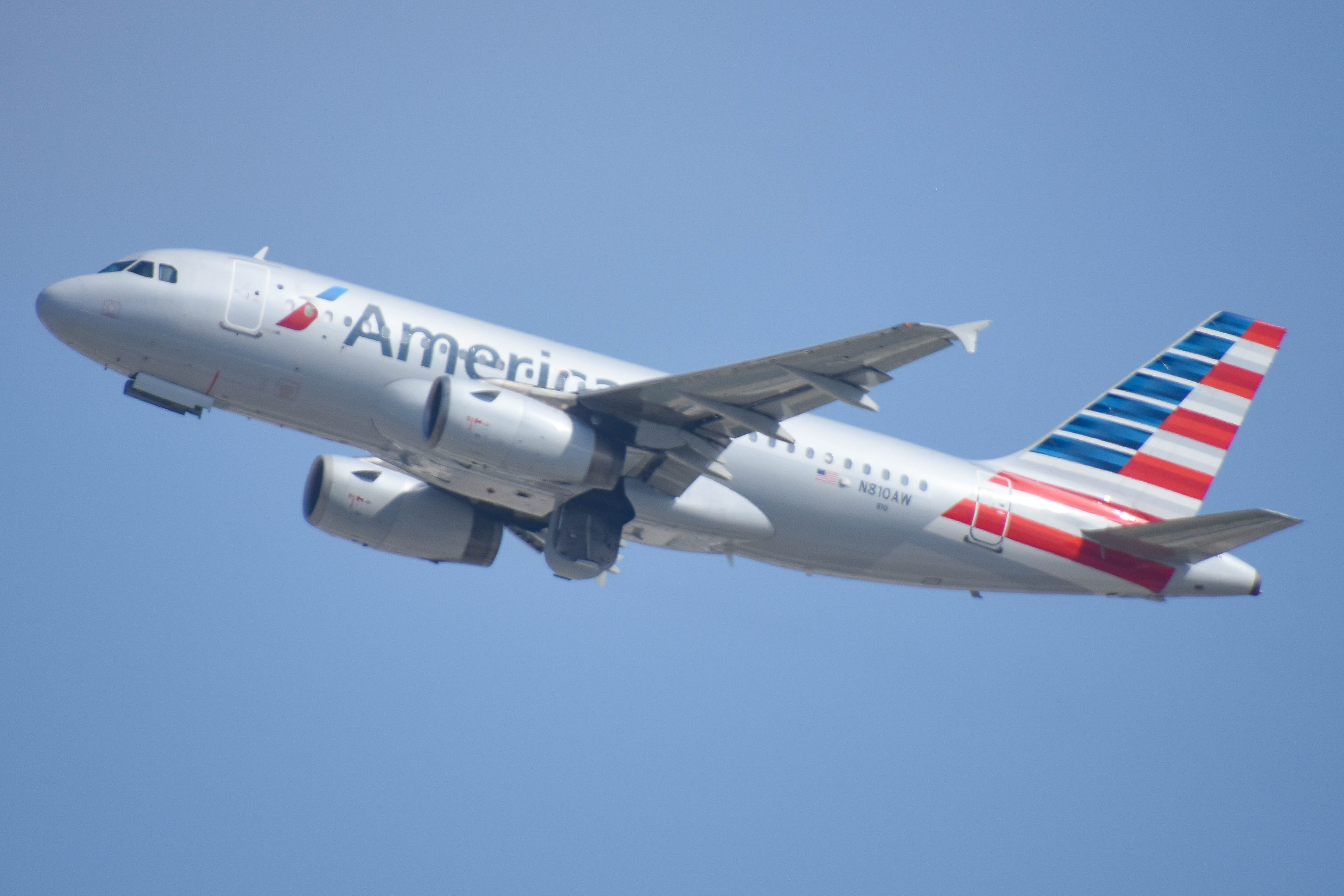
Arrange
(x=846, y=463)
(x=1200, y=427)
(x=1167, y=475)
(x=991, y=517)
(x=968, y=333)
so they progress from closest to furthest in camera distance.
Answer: (x=968, y=333), (x=846, y=463), (x=991, y=517), (x=1167, y=475), (x=1200, y=427)

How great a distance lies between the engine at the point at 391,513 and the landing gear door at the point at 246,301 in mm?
5412

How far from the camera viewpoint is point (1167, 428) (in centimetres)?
3322

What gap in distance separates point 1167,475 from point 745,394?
13.8 m

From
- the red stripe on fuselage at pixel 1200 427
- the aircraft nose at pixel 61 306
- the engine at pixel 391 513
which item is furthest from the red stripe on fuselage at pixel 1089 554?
the aircraft nose at pixel 61 306

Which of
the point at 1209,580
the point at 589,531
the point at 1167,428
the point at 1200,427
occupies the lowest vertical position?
the point at 589,531

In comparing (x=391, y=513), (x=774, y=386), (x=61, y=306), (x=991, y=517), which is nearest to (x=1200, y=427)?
(x=991, y=517)

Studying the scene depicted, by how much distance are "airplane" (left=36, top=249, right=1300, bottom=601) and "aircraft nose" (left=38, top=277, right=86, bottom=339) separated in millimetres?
46

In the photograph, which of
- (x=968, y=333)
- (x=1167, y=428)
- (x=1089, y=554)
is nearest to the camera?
(x=968, y=333)

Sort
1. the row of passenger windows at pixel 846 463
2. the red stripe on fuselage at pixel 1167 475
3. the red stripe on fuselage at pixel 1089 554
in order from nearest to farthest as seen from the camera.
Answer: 1. the row of passenger windows at pixel 846 463
2. the red stripe on fuselage at pixel 1089 554
3. the red stripe on fuselage at pixel 1167 475

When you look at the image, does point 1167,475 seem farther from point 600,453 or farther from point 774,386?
point 600,453

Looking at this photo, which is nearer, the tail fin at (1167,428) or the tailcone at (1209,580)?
the tailcone at (1209,580)

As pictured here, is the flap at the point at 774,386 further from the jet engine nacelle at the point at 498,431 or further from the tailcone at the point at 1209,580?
the tailcone at the point at 1209,580

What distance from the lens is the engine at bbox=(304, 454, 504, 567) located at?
29828mm

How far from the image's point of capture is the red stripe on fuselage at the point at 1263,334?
34906 mm
